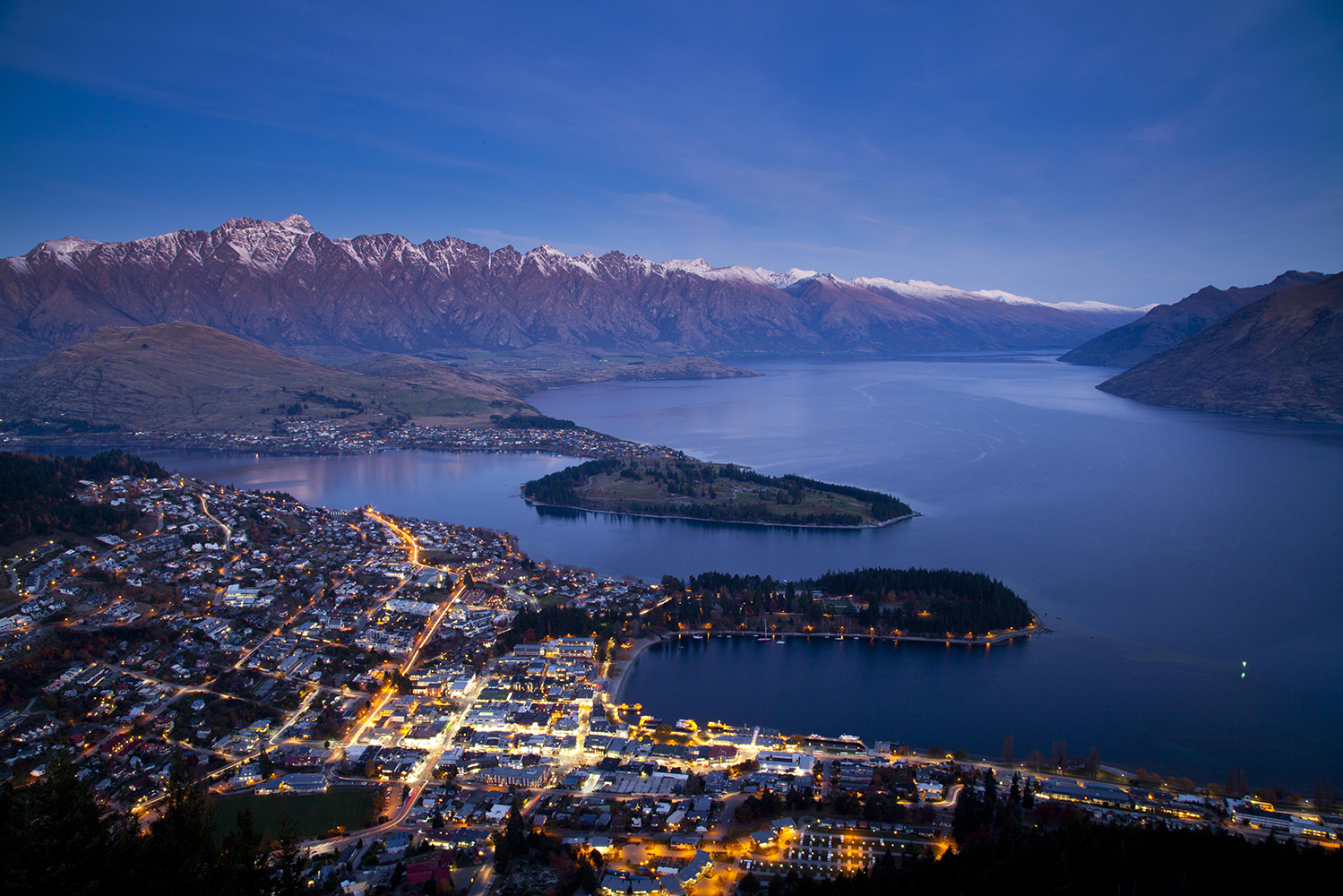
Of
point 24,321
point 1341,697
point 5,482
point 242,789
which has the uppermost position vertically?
point 24,321

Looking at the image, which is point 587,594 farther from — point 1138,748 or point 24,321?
point 24,321

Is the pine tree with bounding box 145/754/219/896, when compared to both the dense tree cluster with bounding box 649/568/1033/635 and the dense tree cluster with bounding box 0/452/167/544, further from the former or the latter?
the dense tree cluster with bounding box 0/452/167/544

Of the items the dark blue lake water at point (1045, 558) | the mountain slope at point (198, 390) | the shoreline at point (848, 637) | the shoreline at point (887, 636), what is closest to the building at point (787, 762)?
the dark blue lake water at point (1045, 558)

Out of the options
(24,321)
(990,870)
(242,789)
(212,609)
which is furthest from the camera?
(24,321)

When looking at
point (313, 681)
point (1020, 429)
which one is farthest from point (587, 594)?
point (1020, 429)

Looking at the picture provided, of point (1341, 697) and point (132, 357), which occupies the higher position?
point (132, 357)

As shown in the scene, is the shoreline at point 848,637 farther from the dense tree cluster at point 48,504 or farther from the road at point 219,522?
the dense tree cluster at point 48,504

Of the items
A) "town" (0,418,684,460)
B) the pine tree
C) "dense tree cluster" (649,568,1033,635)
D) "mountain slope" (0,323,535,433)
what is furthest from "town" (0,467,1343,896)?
"mountain slope" (0,323,535,433)
